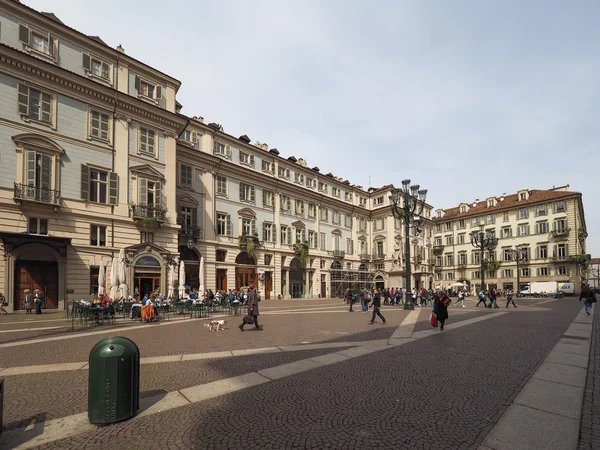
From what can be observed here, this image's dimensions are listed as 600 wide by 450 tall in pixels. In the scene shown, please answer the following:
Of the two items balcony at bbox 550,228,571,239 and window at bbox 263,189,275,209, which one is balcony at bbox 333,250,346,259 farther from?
balcony at bbox 550,228,571,239

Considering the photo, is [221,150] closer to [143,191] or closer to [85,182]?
[143,191]

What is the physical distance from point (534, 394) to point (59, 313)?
2287 centimetres

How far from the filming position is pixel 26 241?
18.9 meters

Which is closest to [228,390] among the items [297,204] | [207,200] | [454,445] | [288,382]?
[288,382]

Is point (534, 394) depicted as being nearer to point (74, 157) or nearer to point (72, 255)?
point (72, 255)

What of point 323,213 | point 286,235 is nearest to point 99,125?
point 286,235

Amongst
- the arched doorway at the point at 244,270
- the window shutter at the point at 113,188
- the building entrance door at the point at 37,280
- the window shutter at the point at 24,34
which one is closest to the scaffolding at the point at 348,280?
the arched doorway at the point at 244,270

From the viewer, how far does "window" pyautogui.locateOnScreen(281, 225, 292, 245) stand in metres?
40.3

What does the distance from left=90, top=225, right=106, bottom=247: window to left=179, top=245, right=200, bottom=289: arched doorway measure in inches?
308

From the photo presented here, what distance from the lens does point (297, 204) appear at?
43.0 meters

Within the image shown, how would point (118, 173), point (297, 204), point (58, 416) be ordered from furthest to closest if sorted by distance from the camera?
1. point (297, 204)
2. point (118, 173)
3. point (58, 416)

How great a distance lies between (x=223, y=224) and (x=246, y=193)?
4.92 metres

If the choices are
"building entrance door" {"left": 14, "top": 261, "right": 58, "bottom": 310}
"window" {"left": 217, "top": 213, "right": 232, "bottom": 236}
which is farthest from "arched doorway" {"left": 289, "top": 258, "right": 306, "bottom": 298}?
"building entrance door" {"left": 14, "top": 261, "right": 58, "bottom": 310}

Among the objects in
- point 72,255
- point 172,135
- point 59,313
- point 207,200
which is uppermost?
point 172,135
